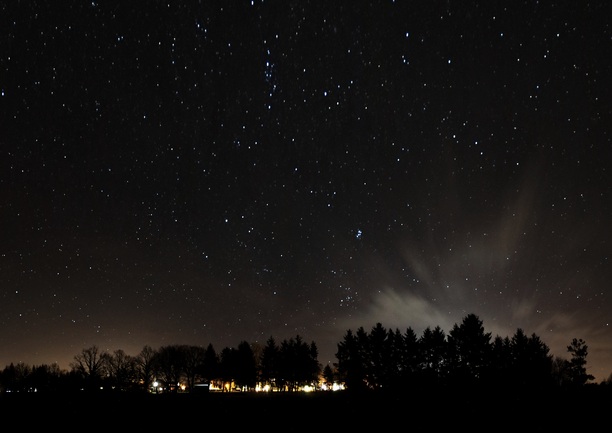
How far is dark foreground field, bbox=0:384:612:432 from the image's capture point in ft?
38.5

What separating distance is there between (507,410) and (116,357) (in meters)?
102

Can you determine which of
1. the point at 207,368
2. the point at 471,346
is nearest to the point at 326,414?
the point at 471,346

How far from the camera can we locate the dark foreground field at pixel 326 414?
38.5 feet

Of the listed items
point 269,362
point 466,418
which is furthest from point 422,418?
point 269,362

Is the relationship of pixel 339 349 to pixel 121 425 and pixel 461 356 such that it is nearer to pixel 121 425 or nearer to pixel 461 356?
pixel 461 356

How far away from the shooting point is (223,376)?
255ft

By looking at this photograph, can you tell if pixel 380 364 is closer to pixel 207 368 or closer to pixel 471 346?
pixel 471 346

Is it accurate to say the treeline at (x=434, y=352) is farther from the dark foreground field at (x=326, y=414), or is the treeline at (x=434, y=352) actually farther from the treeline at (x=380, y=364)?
the dark foreground field at (x=326, y=414)

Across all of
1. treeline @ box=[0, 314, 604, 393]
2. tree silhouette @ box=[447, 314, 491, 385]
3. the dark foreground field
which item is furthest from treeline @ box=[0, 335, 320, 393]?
the dark foreground field

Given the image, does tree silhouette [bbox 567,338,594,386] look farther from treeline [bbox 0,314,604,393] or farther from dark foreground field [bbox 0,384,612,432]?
dark foreground field [bbox 0,384,612,432]

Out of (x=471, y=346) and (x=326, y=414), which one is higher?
(x=471, y=346)

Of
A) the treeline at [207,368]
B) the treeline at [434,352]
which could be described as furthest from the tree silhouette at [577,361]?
the treeline at [207,368]

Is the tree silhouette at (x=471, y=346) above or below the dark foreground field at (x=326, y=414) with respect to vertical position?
above

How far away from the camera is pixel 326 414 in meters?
13.9
